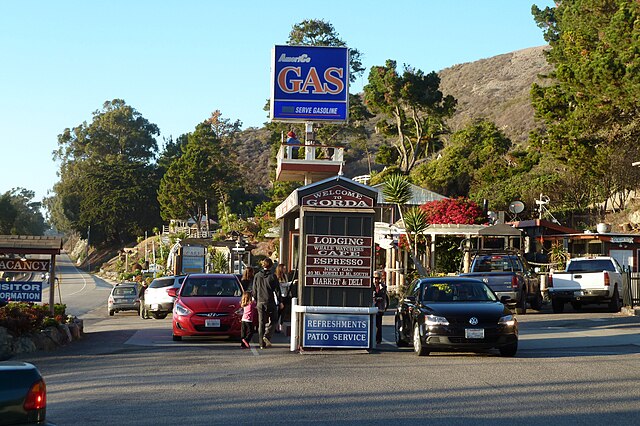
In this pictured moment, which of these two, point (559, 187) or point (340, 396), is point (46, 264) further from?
point (559, 187)

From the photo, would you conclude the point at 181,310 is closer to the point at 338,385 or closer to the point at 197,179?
the point at 338,385

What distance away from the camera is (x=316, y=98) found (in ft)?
119

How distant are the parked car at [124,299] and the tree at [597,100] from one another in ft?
72.3

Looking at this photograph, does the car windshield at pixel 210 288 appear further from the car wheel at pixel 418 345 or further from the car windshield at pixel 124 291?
the car windshield at pixel 124 291

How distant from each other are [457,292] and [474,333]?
1671 millimetres

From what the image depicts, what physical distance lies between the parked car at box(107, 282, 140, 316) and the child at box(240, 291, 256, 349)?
19780 millimetres

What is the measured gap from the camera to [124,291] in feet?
129

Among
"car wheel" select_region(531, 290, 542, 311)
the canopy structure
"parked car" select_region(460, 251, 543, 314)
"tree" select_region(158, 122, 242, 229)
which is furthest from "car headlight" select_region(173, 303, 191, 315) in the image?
"tree" select_region(158, 122, 242, 229)

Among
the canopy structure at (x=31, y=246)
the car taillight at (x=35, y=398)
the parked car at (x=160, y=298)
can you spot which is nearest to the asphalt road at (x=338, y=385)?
the canopy structure at (x=31, y=246)

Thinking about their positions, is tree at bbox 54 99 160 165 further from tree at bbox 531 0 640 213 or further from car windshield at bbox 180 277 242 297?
car windshield at bbox 180 277 242 297

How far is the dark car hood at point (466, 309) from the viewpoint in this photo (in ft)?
54.3

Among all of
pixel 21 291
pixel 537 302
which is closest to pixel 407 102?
pixel 537 302

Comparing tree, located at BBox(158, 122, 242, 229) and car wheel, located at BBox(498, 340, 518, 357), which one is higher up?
tree, located at BBox(158, 122, 242, 229)

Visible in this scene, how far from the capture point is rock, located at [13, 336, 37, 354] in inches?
704
